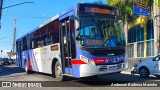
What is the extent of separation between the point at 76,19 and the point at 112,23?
5.41ft

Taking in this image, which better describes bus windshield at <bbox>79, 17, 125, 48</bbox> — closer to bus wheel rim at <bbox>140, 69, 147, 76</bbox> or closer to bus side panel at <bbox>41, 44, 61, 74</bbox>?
bus side panel at <bbox>41, 44, 61, 74</bbox>

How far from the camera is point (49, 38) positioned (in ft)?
55.6

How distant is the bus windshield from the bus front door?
41.6 inches

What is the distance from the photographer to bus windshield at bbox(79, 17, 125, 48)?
41.5 feet

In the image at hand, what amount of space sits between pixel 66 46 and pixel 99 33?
1933mm

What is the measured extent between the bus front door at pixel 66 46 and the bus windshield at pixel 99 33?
1058 mm

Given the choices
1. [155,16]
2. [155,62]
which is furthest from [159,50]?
[155,62]

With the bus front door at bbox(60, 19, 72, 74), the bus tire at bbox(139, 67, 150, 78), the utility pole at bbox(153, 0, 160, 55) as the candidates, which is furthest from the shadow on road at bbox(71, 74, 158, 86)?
the utility pole at bbox(153, 0, 160, 55)

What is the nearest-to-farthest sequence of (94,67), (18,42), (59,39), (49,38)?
(94,67)
(59,39)
(49,38)
(18,42)

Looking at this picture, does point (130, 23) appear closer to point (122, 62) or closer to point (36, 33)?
point (36, 33)

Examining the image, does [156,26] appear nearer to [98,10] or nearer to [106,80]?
[106,80]

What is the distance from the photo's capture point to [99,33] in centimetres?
1285

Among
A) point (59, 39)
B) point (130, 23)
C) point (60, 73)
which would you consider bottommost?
point (60, 73)

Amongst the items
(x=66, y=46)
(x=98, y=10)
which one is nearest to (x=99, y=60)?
(x=66, y=46)
